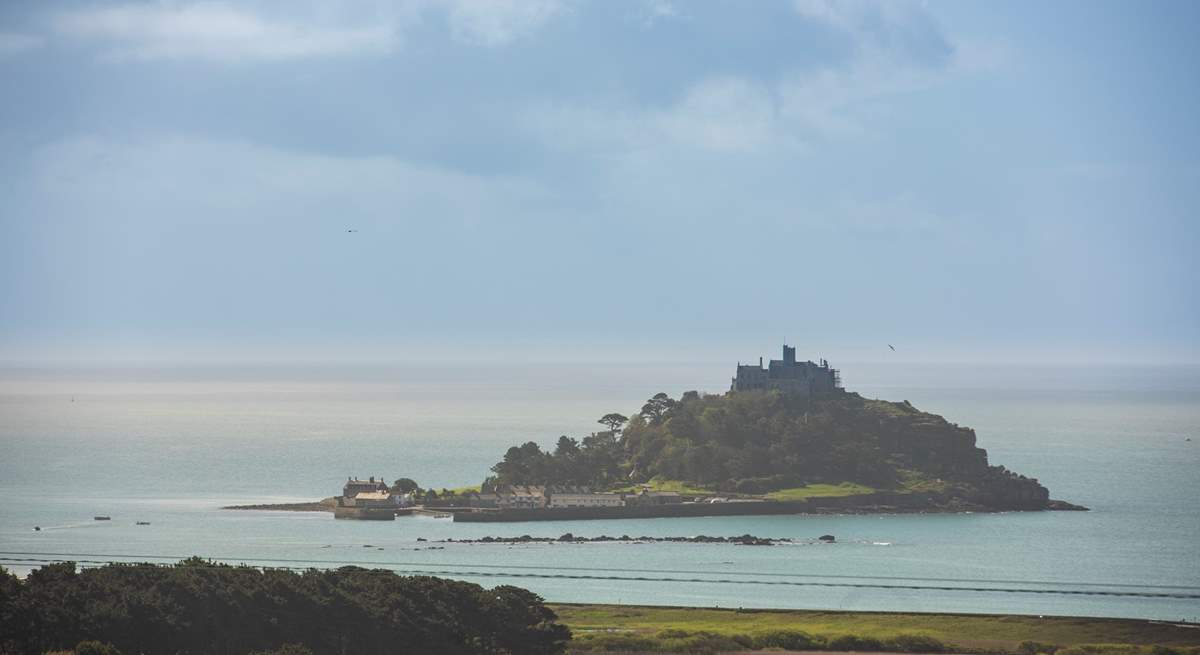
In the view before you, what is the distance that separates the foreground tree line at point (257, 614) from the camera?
38250 millimetres

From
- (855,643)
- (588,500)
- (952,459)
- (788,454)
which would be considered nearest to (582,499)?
(588,500)

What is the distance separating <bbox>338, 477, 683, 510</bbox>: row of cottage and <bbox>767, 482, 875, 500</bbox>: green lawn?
636 cm

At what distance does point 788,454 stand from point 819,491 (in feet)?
19.6

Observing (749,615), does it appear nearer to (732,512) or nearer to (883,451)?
(732,512)

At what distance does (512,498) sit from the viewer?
9112 centimetres

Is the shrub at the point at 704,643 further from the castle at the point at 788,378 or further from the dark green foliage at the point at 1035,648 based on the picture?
the castle at the point at 788,378

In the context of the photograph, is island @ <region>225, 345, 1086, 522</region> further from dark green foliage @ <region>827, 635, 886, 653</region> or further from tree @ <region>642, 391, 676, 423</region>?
dark green foliage @ <region>827, 635, 886, 653</region>

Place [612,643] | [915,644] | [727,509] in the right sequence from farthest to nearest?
[727,509], [915,644], [612,643]

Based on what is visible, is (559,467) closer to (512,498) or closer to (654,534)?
(512,498)

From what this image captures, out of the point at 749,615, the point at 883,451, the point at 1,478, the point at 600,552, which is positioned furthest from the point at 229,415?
the point at 749,615

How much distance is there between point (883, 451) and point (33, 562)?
55406 millimetres

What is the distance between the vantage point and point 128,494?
9475 centimetres

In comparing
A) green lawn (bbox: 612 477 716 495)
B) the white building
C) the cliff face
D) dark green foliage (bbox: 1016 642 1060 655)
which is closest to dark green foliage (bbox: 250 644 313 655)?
→ dark green foliage (bbox: 1016 642 1060 655)

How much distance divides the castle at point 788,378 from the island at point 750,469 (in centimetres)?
9
